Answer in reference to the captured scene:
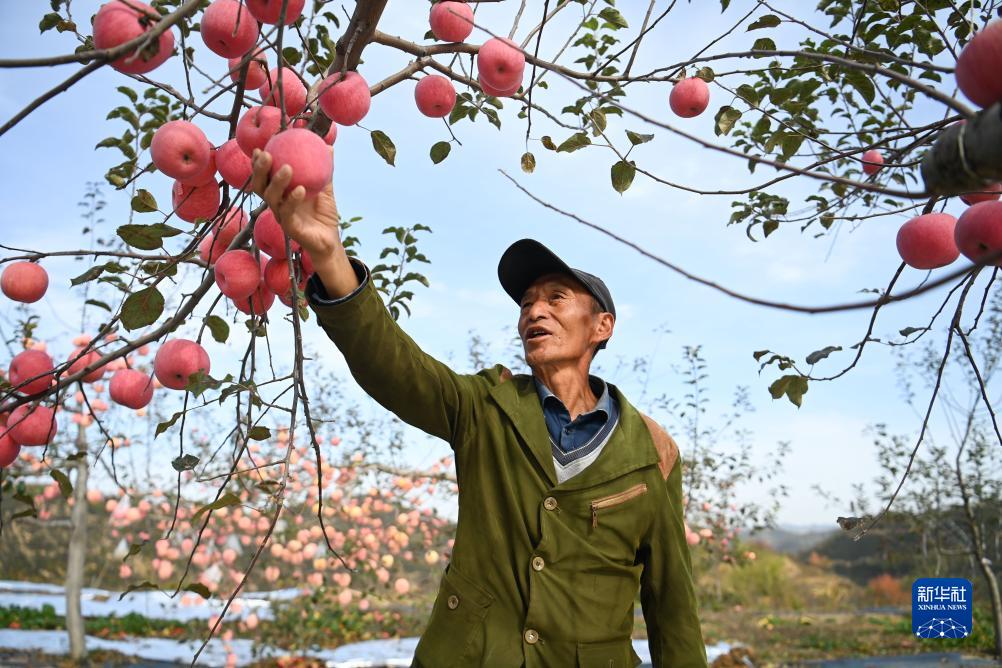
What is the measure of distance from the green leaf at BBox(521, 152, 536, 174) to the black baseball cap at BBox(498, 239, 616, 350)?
→ 19 centimetres

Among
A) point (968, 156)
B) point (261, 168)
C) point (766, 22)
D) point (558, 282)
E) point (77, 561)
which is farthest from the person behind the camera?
point (77, 561)

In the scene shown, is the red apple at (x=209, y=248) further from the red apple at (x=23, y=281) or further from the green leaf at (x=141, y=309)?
the red apple at (x=23, y=281)

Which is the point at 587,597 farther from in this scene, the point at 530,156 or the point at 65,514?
the point at 65,514

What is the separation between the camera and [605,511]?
1533mm

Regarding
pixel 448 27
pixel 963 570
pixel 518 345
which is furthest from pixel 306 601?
pixel 963 570

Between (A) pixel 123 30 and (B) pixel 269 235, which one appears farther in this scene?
(B) pixel 269 235

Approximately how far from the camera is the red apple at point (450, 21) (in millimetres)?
1389

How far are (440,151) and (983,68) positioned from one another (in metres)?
1.16

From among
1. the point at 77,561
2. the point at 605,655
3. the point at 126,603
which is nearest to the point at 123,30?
the point at 605,655

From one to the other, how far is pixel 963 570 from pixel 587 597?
9.93 m

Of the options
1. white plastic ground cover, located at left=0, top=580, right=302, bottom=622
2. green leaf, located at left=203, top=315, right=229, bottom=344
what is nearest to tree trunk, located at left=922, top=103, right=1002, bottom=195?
green leaf, located at left=203, top=315, right=229, bottom=344

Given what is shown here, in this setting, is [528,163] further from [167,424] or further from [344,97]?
[167,424]

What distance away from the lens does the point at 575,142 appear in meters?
1.49

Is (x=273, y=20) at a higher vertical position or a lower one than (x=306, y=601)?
higher
